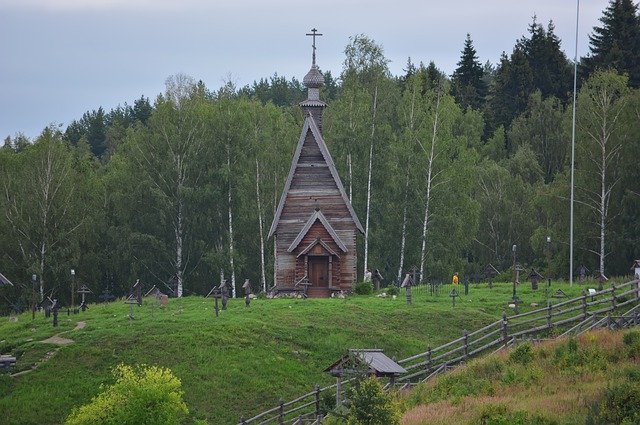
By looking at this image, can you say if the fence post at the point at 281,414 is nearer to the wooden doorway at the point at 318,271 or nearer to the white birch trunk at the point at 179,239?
the wooden doorway at the point at 318,271

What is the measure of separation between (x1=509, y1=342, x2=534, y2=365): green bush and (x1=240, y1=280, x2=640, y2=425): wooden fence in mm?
2225

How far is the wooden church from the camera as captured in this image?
72.2m

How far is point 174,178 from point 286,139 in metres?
8.48

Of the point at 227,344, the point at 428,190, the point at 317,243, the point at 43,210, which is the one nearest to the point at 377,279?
the point at 317,243

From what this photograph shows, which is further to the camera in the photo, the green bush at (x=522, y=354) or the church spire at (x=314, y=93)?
the church spire at (x=314, y=93)

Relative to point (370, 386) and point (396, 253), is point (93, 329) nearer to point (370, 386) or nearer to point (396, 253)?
point (370, 386)

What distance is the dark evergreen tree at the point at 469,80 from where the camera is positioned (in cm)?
11650

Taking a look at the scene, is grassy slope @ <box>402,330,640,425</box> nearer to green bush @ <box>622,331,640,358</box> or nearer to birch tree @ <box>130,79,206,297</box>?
green bush @ <box>622,331,640,358</box>

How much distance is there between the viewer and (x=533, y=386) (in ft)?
150

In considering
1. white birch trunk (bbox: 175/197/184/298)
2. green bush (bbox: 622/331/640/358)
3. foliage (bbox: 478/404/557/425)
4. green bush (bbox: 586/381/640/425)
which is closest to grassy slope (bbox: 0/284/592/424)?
green bush (bbox: 622/331/640/358)

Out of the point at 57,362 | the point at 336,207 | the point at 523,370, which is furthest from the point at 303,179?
the point at 523,370

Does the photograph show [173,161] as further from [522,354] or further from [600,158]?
[522,354]

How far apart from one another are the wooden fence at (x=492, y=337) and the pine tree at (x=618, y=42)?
44848mm

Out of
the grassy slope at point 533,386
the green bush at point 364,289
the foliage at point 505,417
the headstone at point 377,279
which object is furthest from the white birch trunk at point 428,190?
the foliage at point 505,417
